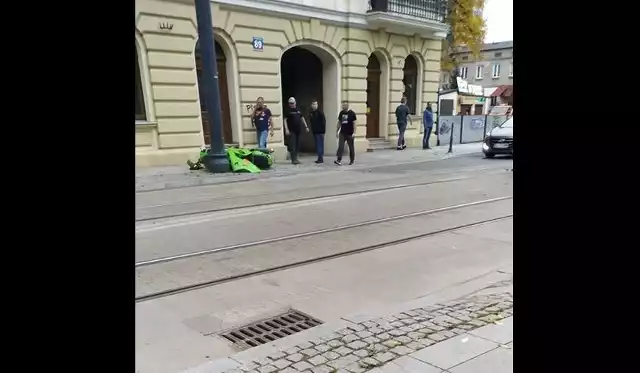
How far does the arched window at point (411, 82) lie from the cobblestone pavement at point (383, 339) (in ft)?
60.1

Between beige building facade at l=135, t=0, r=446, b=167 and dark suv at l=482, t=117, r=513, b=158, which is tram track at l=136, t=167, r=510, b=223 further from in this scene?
dark suv at l=482, t=117, r=513, b=158

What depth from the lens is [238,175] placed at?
12.6m

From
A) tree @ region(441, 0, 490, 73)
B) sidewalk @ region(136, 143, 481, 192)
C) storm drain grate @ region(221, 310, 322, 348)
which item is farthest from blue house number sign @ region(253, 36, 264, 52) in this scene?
tree @ region(441, 0, 490, 73)

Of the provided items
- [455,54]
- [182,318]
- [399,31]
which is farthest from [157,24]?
[455,54]

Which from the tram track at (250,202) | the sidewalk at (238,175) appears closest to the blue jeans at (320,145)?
the sidewalk at (238,175)

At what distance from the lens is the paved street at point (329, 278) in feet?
11.3

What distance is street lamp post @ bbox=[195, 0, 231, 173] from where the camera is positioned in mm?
12266

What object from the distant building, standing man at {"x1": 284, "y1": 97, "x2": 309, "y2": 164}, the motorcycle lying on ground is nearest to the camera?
the motorcycle lying on ground

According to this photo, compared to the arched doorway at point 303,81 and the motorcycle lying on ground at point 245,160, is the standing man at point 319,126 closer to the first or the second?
the motorcycle lying on ground at point 245,160

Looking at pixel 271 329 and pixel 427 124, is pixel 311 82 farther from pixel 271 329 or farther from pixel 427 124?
pixel 271 329

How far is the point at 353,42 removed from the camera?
61.0 ft

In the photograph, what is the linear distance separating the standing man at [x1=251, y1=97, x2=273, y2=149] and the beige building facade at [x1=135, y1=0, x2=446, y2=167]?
1.60ft
